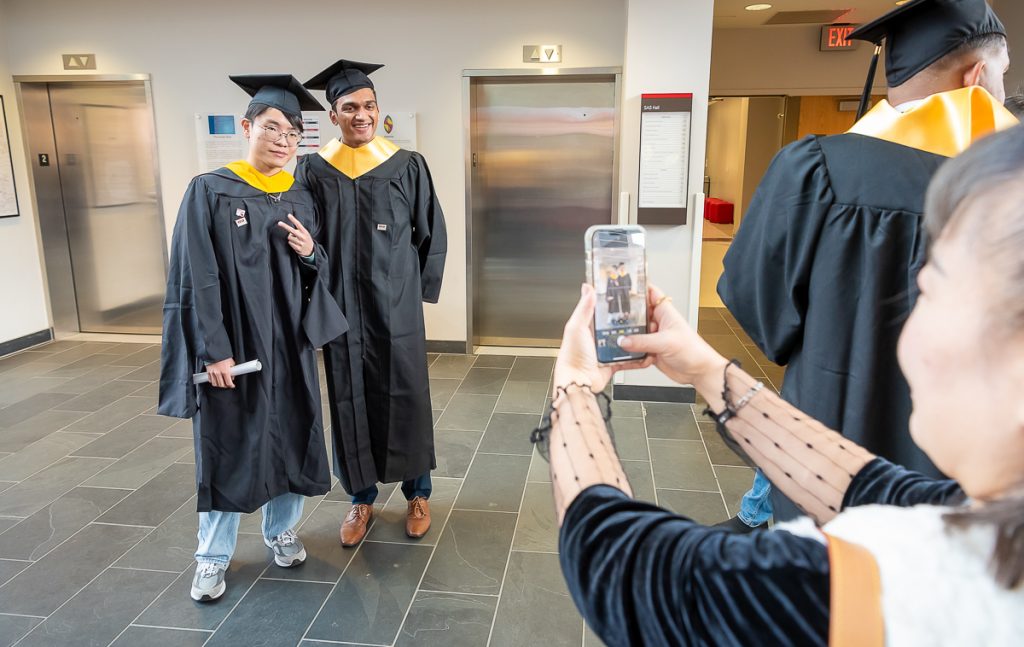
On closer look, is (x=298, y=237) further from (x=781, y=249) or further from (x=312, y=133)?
(x=312, y=133)

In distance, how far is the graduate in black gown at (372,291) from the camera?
9.59ft

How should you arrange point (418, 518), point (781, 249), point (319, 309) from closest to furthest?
point (781, 249) < point (319, 309) < point (418, 518)

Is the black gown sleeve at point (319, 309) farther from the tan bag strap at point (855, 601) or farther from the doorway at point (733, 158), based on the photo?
the doorway at point (733, 158)

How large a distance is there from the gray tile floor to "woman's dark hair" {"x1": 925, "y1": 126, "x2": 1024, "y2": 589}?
203 cm

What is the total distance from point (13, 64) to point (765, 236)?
22.8ft

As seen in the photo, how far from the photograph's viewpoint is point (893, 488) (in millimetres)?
870

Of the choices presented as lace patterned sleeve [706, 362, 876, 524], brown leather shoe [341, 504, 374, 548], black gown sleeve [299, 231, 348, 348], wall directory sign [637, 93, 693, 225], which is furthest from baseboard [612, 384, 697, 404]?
lace patterned sleeve [706, 362, 876, 524]

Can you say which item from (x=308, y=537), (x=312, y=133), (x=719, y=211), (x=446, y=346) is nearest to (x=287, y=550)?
(x=308, y=537)

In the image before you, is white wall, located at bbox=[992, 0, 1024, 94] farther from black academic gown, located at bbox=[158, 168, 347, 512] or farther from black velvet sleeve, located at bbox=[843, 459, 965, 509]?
black velvet sleeve, located at bbox=[843, 459, 965, 509]

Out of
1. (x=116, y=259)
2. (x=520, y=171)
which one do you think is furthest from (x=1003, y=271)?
(x=116, y=259)

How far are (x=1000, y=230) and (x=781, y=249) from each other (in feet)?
3.85

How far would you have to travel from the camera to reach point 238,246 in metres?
2.51

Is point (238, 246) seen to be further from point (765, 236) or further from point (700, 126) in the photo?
point (700, 126)

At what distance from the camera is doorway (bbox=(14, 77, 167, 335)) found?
617 cm
